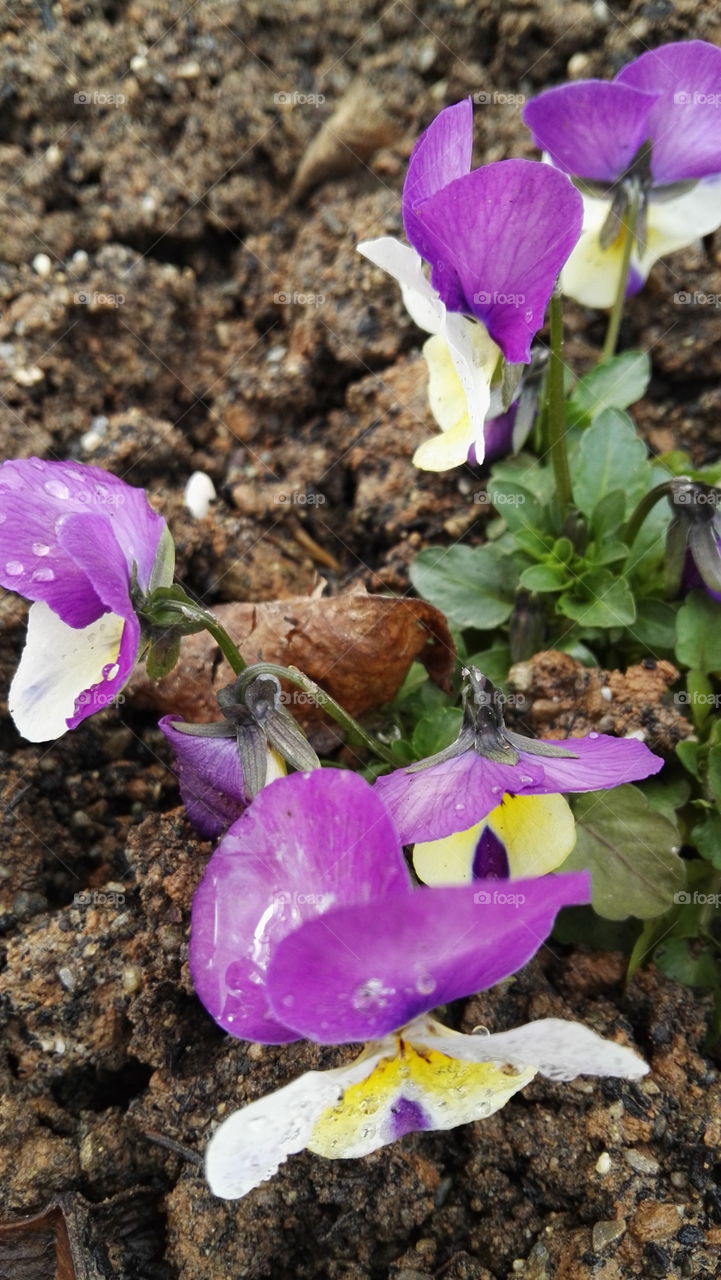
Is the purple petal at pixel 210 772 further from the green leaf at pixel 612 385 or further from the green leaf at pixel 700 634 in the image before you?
the green leaf at pixel 612 385

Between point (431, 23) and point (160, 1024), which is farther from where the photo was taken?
point (431, 23)

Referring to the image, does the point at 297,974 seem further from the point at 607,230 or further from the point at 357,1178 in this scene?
the point at 607,230

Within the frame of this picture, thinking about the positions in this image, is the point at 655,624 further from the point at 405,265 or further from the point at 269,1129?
the point at 269,1129

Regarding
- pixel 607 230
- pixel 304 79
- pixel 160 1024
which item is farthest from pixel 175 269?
pixel 160 1024

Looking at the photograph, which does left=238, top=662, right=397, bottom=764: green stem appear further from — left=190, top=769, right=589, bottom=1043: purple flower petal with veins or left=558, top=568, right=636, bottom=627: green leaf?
left=558, top=568, right=636, bottom=627: green leaf

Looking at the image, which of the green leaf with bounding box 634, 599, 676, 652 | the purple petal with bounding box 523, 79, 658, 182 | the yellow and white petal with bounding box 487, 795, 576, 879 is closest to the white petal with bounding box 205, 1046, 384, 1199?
the yellow and white petal with bounding box 487, 795, 576, 879

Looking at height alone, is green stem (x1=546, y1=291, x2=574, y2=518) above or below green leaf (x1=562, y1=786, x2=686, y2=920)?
above

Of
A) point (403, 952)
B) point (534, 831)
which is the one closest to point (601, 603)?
point (534, 831)
